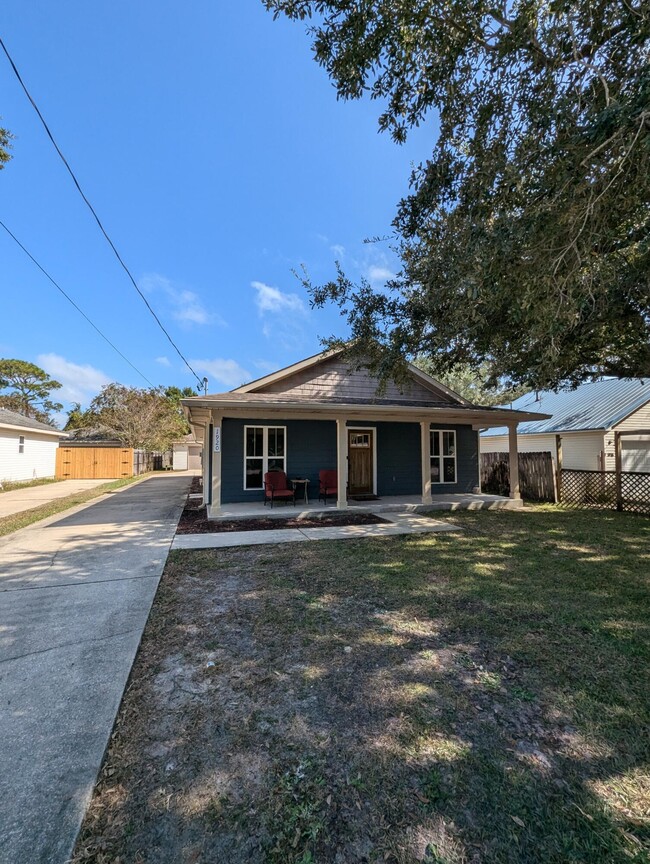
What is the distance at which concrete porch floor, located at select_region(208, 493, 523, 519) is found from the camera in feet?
29.9

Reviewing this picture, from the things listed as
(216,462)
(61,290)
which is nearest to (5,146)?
(61,290)

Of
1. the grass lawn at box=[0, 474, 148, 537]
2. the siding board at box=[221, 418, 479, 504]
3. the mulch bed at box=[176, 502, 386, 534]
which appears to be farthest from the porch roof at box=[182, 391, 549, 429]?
the grass lawn at box=[0, 474, 148, 537]

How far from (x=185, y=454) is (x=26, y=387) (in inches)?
781

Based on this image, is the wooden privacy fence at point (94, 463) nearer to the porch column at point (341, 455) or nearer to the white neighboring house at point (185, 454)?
the white neighboring house at point (185, 454)

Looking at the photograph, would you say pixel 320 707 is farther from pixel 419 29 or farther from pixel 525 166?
pixel 419 29

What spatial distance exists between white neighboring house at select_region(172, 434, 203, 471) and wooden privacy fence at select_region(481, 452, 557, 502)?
83.1 feet

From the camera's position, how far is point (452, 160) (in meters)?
5.43

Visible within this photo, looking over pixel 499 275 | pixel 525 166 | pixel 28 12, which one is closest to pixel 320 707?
pixel 499 275

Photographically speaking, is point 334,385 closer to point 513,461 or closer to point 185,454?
point 513,461

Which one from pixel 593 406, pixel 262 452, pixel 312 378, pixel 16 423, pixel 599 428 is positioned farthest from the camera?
pixel 16 423

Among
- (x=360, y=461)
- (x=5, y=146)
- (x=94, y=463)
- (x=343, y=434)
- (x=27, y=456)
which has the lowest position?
(x=94, y=463)

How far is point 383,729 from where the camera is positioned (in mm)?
2266

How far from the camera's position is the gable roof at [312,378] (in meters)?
10.8

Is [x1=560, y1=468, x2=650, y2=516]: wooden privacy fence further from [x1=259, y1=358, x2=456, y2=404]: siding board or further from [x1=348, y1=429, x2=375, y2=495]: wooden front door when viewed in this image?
[x1=348, y1=429, x2=375, y2=495]: wooden front door
